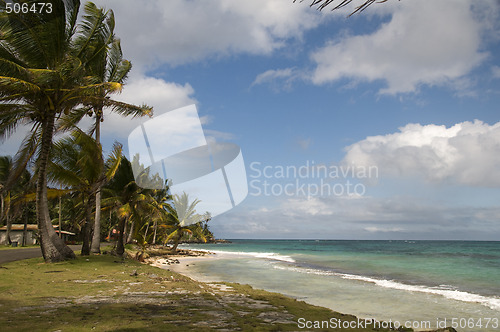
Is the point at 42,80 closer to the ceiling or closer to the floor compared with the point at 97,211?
closer to the ceiling

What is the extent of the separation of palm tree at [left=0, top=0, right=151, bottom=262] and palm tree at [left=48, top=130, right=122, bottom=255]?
1263 millimetres

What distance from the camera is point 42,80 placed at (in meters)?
10.6

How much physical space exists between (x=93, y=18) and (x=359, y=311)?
1400cm

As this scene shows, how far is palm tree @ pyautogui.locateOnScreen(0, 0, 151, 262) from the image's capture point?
11078 mm

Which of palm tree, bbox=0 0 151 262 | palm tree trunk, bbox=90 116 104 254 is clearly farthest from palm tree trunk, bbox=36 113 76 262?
palm tree trunk, bbox=90 116 104 254

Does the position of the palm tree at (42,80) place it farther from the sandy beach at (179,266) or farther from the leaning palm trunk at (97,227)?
the sandy beach at (179,266)

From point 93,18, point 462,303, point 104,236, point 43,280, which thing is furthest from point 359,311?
point 104,236

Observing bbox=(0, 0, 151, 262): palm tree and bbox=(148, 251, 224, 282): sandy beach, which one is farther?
bbox=(148, 251, 224, 282): sandy beach

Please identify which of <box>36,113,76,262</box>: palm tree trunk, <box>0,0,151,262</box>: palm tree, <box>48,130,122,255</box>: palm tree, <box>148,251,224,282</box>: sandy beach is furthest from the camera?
<box>148,251,224,282</box>: sandy beach

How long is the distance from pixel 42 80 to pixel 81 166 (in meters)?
5.34

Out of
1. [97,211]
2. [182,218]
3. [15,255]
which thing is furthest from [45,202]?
[182,218]

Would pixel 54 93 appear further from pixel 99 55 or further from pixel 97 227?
pixel 97 227

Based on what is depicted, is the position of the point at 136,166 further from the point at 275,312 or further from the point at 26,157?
the point at 275,312

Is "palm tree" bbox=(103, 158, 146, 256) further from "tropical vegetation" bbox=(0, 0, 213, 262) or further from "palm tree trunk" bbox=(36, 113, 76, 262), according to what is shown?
"palm tree trunk" bbox=(36, 113, 76, 262)
